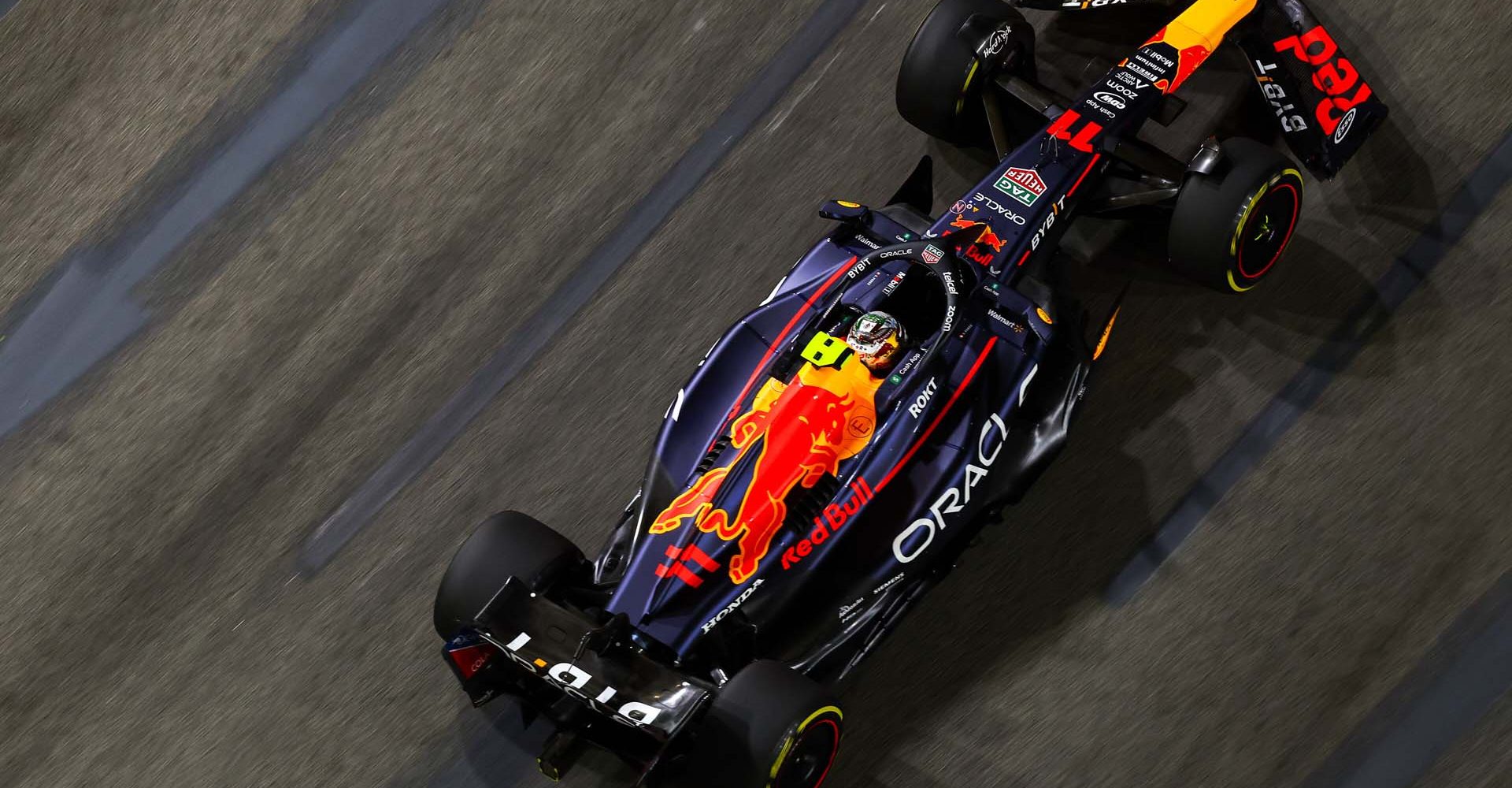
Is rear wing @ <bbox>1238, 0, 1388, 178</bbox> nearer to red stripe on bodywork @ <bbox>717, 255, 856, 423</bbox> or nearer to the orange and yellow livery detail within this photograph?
the orange and yellow livery detail

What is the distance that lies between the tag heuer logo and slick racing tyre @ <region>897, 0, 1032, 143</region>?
24.0 inches

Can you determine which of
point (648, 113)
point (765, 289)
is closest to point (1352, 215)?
point (765, 289)

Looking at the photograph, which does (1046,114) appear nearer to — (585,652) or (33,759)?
(585,652)

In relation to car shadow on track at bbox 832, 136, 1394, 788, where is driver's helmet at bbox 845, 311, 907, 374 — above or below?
above

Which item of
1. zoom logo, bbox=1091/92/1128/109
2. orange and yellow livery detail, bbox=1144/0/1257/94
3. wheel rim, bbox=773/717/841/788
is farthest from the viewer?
orange and yellow livery detail, bbox=1144/0/1257/94

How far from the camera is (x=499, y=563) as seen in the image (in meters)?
6.06

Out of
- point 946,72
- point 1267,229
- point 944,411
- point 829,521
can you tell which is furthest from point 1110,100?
point 829,521

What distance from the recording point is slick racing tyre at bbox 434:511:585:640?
Answer: 6039 millimetres

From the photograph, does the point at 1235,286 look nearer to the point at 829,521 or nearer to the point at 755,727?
the point at 829,521

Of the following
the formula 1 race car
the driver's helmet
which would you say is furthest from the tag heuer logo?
the driver's helmet

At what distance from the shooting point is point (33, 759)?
22.5ft

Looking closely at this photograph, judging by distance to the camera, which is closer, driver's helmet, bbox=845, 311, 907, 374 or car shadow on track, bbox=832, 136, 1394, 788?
driver's helmet, bbox=845, 311, 907, 374

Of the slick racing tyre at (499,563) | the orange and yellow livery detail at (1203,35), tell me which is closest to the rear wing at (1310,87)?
the orange and yellow livery detail at (1203,35)

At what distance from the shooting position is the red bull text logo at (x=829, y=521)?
604 cm
